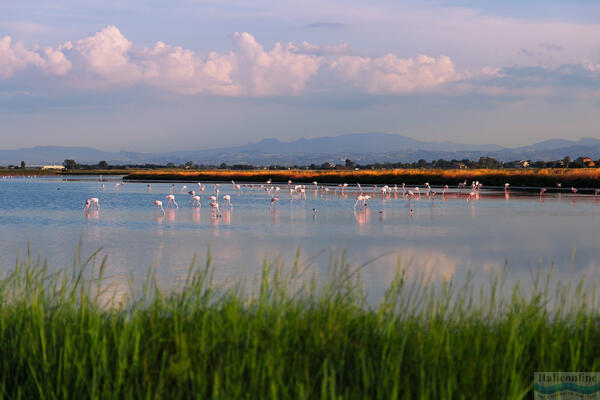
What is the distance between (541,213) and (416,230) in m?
9.21

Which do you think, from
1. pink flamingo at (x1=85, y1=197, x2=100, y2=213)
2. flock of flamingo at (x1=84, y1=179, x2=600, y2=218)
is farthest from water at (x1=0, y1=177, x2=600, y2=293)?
flock of flamingo at (x1=84, y1=179, x2=600, y2=218)

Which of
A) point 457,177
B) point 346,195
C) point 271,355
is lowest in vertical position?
point 346,195

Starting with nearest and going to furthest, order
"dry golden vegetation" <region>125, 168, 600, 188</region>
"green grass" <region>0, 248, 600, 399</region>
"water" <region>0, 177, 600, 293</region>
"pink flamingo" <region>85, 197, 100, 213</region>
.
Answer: "green grass" <region>0, 248, 600, 399</region>
"water" <region>0, 177, 600, 293</region>
"pink flamingo" <region>85, 197, 100, 213</region>
"dry golden vegetation" <region>125, 168, 600, 188</region>

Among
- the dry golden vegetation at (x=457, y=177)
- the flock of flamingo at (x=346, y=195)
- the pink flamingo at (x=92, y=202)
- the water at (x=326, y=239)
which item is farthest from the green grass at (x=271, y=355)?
the dry golden vegetation at (x=457, y=177)

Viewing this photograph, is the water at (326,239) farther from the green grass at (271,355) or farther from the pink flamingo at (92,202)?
the green grass at (271,355)

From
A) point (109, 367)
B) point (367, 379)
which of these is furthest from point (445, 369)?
point (109, 367)

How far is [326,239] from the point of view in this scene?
1720 centimetres

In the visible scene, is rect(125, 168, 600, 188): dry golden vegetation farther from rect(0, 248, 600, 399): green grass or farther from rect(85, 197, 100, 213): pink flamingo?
rect(0, 248, 600, 399): green grass

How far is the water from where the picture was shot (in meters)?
12.1

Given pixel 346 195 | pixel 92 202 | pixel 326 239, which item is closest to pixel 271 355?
pixel 326 239

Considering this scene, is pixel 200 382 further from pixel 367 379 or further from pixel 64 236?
pixel 64 236

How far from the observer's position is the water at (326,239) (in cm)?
1206

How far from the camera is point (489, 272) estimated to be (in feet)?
37.6

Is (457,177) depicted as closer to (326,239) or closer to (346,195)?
(346,195)
